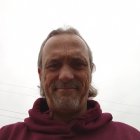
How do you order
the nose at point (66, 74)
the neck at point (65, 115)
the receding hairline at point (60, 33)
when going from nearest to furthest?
the nose at point (66, 74) → the neck at point (65, 115) → the receding hairline at point (60, 33)

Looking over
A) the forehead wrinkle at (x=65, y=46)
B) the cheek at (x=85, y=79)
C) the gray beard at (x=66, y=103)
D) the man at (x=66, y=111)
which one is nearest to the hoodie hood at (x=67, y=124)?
the man at (x=66, y=111)

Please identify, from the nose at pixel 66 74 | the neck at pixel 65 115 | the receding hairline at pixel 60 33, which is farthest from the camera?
the receding hairline at pixel 60 33

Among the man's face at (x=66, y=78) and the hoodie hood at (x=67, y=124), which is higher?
the man's face at (x=66, y=78)

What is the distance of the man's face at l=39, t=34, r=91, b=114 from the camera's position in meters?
3.35

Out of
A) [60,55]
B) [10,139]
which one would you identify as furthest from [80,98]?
[10,139]

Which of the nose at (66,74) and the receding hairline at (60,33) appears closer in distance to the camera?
the nose at (66,74)

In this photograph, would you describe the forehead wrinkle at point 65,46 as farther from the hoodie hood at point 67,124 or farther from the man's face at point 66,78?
the hoodie hood at point 67,124

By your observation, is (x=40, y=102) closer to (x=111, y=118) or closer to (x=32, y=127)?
(x=32, y=127)

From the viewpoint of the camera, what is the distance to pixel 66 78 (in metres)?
3.31

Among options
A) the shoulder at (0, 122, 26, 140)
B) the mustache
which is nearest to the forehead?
the mustache

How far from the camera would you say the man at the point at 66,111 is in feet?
11.0

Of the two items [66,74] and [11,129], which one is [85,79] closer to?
[66,74]

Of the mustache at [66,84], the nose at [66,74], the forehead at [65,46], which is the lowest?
the mustache at [66,84]

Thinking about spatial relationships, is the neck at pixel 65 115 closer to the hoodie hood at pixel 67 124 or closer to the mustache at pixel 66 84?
the hoodie hood at pixel 67 124
